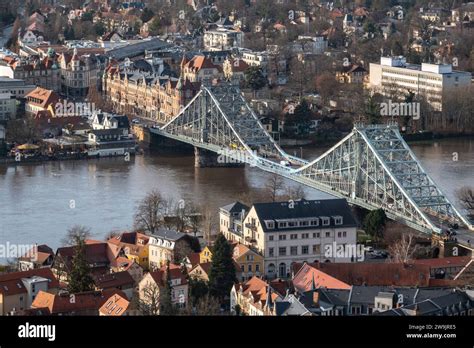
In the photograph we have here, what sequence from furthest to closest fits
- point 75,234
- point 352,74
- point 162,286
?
1. point 352,74
2. point 75,234
3. point 162,286

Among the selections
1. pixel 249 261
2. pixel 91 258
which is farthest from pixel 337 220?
pixel 91 258

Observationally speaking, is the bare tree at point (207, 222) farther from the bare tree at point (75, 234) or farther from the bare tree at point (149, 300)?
the bare tree at point (149, 300)

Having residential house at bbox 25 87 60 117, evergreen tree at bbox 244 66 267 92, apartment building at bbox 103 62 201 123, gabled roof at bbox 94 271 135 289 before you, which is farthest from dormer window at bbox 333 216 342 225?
evergreen tree at bbox 244 66 267 92

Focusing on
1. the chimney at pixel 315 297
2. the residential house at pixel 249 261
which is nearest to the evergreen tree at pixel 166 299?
the chimney at pixel 315 297

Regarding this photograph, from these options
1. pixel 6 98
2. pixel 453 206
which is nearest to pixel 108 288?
pixel 453 206

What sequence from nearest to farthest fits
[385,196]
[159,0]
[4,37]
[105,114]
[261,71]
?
[385,196] → [105,114] → [261,71] → [4,37] → [159,0]

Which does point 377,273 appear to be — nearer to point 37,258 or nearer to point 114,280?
point 114,280

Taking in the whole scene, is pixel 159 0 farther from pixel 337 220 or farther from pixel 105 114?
pixel 337 220
